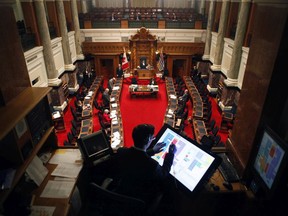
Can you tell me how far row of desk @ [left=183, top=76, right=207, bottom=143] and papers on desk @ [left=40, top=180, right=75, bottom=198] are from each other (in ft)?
18.6

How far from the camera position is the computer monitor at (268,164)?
2.34 meters

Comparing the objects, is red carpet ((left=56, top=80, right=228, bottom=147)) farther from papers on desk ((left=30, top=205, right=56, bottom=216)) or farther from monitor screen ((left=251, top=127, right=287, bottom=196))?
monitor screen ((left=251, top=127, right=287, bottom=196))

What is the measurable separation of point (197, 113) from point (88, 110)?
4952 mm

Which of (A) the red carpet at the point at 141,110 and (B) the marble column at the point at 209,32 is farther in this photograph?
(B) the marble column at the point at 209,32

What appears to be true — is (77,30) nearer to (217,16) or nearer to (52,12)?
(52,12)

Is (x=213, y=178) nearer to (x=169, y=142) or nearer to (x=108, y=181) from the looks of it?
(x=169, y=142)

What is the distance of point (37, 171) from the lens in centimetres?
314

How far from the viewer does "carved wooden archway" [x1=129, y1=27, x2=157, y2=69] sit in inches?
590

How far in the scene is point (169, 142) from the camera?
298cm

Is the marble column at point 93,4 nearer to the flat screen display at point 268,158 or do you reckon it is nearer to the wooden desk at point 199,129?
the wooden desk at point 199,129

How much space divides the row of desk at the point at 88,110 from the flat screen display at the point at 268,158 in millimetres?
6419

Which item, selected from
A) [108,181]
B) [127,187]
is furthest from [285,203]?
[108,181]

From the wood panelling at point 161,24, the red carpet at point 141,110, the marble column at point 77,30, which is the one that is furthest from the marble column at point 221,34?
the marble column at point 77,30

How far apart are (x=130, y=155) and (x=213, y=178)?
4.63 ft
